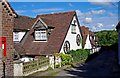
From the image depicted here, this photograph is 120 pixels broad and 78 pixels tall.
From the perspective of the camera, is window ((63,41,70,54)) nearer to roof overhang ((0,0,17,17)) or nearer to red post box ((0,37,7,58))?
roof overhang ((0,0,17,17))

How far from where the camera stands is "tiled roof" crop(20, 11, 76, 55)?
33191 mm

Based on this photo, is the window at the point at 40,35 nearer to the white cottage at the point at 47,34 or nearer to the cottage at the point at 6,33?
the white cottage at the point at 47,34

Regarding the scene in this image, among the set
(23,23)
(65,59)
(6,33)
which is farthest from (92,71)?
(23,23)

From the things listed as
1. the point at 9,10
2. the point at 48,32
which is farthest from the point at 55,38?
the point at 9,10


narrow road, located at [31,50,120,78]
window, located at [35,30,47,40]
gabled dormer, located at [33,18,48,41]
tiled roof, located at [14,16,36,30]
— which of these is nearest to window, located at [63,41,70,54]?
gabled dormer, located at [33,18,48,41]

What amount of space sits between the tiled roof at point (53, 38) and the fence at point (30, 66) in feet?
19.4

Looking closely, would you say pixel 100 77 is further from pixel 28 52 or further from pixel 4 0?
pixel 28 52

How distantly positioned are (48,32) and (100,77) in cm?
1501

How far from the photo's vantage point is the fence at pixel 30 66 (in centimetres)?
2034

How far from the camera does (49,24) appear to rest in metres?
35.5

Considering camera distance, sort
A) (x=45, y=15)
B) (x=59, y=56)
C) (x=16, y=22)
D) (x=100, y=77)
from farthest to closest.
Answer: (x=45, y=15), (x=16, y=22), (x=59, y=56), (x=100, y=77)

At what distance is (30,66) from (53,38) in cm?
1171

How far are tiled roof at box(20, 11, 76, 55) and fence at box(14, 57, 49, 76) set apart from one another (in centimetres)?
591

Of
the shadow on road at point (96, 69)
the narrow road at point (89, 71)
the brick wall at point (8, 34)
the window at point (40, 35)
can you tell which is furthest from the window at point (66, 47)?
the brick wall at point (8, 34)
